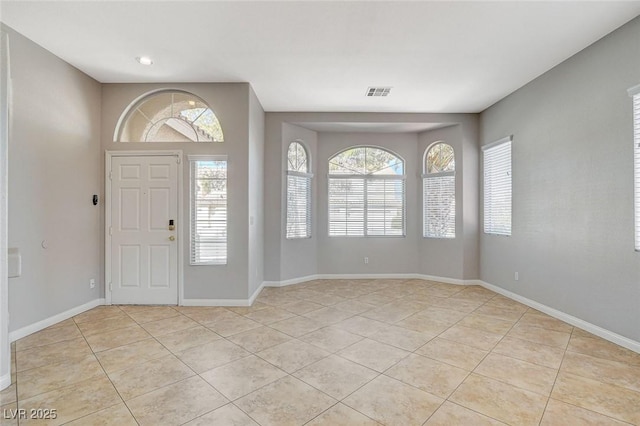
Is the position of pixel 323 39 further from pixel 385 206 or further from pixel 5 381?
pixel 5 381

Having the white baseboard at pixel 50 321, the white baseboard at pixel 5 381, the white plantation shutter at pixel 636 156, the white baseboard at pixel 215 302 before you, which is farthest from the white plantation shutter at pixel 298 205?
the white plantation shutter at pixel 636 156

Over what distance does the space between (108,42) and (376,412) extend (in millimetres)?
4150

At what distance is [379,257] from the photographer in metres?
5.85

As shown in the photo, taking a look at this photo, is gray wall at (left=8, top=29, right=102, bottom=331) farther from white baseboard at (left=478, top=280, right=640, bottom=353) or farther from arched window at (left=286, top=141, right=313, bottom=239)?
white baseboard at (left=478, top=280, right=640, bottom=353)

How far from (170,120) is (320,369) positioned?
12.3 feet

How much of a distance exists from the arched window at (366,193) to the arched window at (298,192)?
19.0 inches

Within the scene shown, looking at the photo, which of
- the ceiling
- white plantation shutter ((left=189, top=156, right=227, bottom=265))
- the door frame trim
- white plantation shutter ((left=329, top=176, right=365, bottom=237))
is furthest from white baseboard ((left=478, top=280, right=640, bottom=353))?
the door frame trim

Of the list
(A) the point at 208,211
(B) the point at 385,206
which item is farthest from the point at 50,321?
(B) the point at 385,206

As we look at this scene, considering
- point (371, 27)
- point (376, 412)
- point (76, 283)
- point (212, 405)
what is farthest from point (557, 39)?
point (76, 283)

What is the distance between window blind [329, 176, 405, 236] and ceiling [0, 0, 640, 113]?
2.01m

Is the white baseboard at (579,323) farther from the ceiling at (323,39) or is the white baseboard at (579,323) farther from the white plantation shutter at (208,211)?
the white plantation shutter at (208,211)

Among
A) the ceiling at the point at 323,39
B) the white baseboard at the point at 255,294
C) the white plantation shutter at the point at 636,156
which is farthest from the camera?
the white baseboard at the point at 255,294

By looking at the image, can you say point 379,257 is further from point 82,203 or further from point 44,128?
point 44,128

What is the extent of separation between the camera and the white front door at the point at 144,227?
13.3 ft
